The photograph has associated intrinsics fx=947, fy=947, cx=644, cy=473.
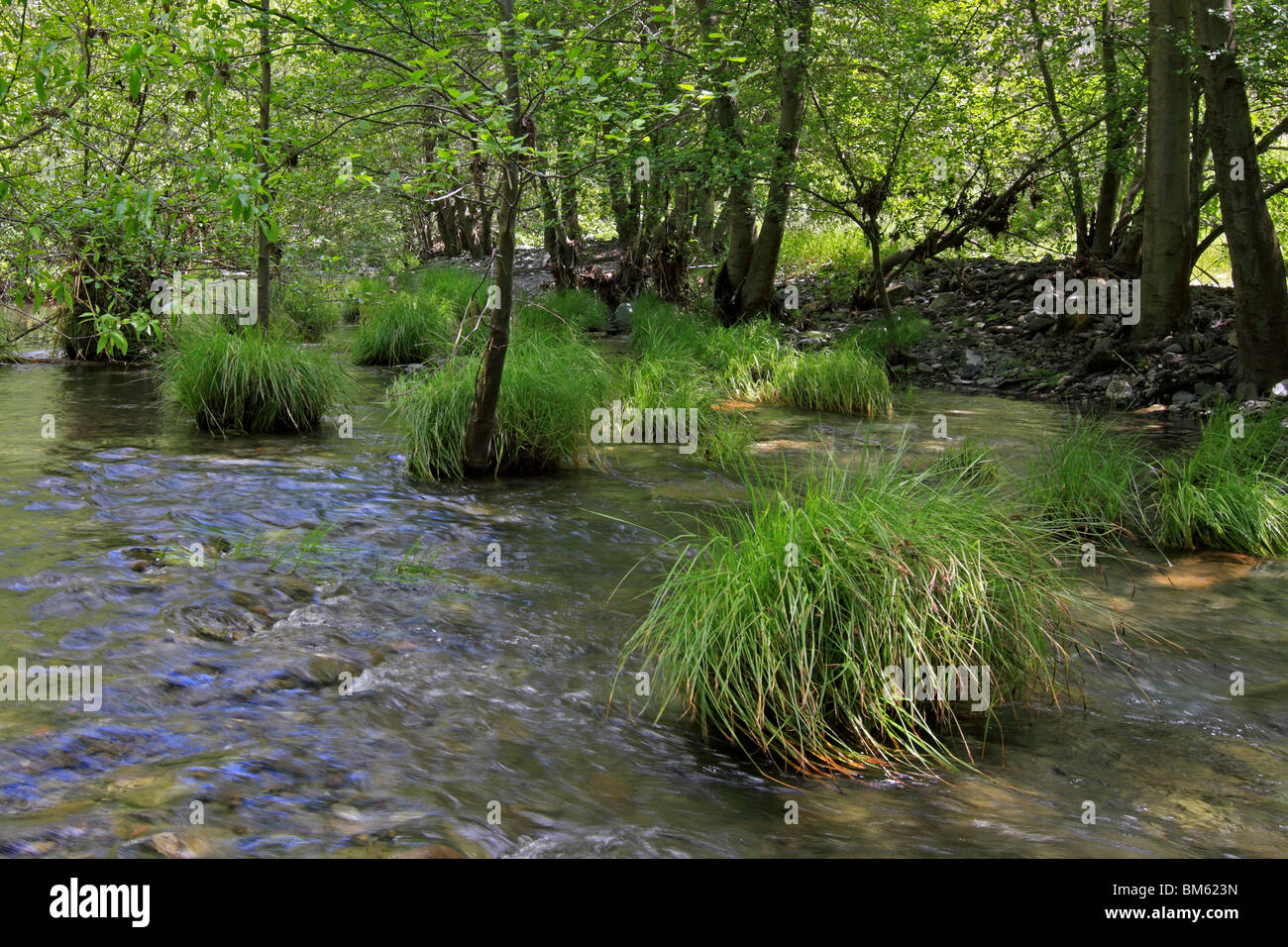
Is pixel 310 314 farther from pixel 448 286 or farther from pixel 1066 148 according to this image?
pixel 1066 148

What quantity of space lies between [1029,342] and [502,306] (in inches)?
409

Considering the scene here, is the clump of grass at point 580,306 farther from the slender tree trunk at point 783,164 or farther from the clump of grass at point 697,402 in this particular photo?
the clump of grass at point 697,402

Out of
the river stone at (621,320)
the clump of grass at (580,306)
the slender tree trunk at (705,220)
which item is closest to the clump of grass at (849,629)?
the clump of grass at (580,306)

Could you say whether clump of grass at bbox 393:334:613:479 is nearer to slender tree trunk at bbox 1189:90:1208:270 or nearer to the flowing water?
the flowing water

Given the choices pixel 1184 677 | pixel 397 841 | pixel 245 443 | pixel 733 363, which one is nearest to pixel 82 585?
pixel 397 841

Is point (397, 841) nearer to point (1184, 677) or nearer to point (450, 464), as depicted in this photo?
point (1184, 677)

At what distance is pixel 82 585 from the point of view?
4.80 m


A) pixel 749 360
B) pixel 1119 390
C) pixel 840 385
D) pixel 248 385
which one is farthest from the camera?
pixel 749 360

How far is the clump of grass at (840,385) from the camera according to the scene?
431 inches

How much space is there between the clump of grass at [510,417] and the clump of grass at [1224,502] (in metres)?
4.44

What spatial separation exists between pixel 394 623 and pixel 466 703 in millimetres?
953

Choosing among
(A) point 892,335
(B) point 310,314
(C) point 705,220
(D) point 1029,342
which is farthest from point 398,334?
(D) point 1029,342

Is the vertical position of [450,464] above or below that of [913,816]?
above

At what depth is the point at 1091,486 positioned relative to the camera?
21.7 ft
